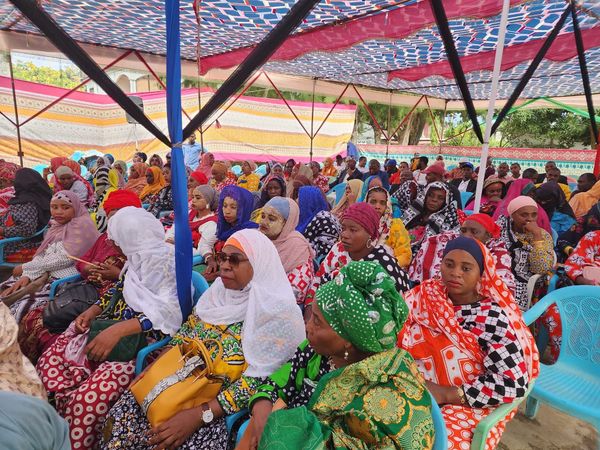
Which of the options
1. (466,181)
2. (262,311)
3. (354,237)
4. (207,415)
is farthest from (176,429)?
(466,181)

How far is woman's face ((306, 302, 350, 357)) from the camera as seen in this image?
138 cm

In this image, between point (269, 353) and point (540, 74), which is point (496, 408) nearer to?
point (269, 353)

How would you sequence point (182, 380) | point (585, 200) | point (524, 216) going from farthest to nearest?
1. point (585, 200)
2. point (524, 216)
3. point (182, 380)

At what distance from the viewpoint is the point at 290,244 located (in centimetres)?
319

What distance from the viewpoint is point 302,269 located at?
307 cm

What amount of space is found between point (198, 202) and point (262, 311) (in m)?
2.85

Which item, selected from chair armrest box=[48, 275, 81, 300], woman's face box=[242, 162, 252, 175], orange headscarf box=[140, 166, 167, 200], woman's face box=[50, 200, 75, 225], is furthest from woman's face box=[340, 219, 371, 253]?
woman's face box=[242, 162, 252, 175]

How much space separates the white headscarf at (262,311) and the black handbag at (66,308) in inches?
38.4

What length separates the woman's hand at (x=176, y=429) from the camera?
5.38 ft

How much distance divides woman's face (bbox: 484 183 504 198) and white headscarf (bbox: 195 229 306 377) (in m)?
4.52

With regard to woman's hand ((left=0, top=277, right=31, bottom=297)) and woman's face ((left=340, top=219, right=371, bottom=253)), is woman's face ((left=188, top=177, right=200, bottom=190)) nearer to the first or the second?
woman's hand ((left=0, top=277, right=31, bottom=297))

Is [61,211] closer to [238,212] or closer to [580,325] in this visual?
[238,212]

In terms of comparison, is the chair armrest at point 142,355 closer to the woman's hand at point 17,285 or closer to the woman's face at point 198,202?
the woman's hand at point 17,285

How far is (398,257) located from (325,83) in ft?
27.0
